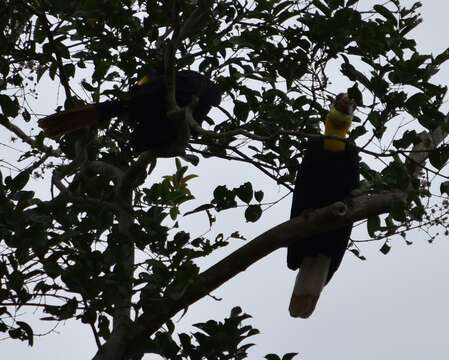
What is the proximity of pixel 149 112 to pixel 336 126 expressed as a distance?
1007mm

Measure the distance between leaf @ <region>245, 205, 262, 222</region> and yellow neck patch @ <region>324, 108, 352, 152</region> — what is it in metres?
0.93

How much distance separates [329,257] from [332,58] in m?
1.18

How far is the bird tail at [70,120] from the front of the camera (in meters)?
3.99

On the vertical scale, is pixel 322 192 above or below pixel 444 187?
above

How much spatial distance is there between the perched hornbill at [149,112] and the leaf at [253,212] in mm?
502

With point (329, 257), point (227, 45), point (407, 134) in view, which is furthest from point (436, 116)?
point (329, 257)

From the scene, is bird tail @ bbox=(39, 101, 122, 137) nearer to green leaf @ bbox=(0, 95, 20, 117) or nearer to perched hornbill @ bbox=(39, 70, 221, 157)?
perched hornbill @ bbox=(39, 70, 221, 157)

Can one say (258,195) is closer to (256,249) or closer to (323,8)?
(256,249)

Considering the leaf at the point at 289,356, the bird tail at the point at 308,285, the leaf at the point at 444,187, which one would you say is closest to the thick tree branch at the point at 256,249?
the leaf at the point at 444,187

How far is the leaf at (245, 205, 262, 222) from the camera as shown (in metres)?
3.60

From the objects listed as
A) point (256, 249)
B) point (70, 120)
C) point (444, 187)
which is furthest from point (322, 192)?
point (70, 120)

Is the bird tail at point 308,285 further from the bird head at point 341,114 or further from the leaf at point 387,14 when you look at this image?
the leaf at point 387,14

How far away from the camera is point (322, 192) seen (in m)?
4.39

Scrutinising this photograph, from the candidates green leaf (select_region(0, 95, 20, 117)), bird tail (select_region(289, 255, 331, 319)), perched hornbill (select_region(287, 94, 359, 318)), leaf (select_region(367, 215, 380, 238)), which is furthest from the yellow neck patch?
green leaf (select_region(0, 95, 20, 117))
